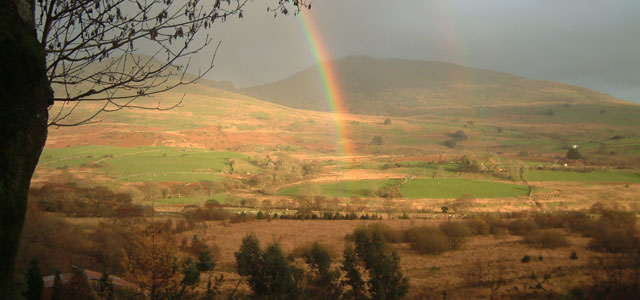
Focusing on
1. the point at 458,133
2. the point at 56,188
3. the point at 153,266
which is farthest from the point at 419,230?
the point at 458,133

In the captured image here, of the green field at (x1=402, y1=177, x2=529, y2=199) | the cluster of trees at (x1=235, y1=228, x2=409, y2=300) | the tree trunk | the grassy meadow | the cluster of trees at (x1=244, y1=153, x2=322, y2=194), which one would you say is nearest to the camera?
the tree trunk

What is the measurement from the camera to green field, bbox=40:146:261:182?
51906 mm

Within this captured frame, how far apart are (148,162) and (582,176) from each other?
60738mm

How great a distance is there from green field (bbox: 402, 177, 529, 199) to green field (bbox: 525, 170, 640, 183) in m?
6.62

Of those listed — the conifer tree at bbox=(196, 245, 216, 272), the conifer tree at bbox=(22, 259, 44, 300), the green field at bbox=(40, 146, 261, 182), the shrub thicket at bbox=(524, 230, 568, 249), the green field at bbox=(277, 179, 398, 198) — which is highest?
the green field at bbox=(40, 146, 261, 182)

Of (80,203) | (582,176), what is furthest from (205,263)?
(582,176)

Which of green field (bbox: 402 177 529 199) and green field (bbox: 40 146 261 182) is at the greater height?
green field (bbox: 40 146 261 182)

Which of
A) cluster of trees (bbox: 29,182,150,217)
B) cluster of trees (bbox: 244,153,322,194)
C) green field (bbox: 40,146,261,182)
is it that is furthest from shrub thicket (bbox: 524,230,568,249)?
green field (bbox: 40,146,261,182)

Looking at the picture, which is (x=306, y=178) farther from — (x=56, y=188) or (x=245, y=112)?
(x=245, y=112)

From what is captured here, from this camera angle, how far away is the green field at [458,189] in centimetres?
4497

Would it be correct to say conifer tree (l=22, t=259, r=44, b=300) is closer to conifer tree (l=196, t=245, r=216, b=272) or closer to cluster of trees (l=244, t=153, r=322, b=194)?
conifer tree (l=196, t=245, r=216, b=272)

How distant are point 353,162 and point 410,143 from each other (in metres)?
31.2

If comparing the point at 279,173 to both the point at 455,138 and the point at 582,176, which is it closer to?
the point at 582,176

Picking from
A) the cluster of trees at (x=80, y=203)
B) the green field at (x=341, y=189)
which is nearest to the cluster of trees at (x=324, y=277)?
the cluster of trees at (x=80, y=203)
